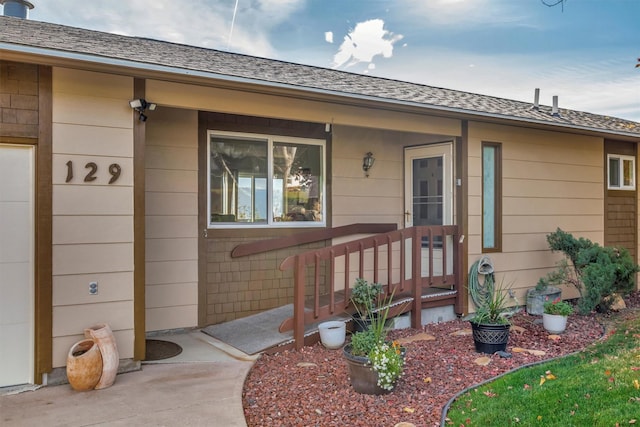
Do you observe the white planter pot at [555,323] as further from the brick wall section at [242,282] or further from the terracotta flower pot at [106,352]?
the terracotta flower pot at [106,352]

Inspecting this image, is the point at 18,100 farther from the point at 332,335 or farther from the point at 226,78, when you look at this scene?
the point at 332,335

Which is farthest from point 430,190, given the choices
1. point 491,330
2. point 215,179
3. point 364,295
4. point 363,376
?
point 363,376

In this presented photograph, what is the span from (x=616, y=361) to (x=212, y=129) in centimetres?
469

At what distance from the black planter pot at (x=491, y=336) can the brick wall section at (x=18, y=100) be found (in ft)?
13.9

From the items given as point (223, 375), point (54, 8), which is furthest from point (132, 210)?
point (54, 8)

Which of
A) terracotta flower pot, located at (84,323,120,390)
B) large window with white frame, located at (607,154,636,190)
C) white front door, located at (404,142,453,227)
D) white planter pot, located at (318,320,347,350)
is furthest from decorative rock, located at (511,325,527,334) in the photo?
terracotta flower pot, located at (84,323,120,390)

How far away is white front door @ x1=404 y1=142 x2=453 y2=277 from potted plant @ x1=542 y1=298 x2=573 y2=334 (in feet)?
4.18

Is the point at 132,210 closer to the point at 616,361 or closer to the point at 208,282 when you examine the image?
the point at 208,282

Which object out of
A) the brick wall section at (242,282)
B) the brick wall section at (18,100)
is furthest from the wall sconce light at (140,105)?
the brick wall section at (242,282)

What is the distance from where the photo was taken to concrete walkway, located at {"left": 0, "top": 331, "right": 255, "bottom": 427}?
3.15 metres

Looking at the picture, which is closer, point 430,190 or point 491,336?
point 491,336

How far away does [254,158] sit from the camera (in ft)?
19.8

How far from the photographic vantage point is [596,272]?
6047mm

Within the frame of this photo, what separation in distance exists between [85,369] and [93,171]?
1.58 m
